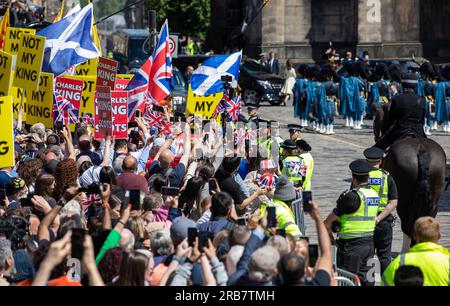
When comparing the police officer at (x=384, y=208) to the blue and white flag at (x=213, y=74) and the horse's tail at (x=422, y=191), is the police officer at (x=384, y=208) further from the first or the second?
the blue and white flag at (x=213, y=74)

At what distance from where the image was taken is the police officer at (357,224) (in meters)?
12.8

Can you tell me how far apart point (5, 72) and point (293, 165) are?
3.86 meters

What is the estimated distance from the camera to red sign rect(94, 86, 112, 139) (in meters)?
17.5

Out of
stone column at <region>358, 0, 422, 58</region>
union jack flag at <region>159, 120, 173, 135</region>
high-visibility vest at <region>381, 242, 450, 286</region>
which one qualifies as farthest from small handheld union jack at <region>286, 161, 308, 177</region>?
stone column at <region>358, 0, 422, 58</region>

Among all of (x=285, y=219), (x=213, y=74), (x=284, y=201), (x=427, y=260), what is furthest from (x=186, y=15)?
(x=427, y=260)

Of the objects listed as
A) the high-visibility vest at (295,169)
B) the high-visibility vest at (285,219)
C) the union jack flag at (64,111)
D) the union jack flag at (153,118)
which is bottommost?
the high-visibility vest at (295,169)

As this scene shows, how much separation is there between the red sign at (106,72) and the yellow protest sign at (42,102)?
1245 millimetres

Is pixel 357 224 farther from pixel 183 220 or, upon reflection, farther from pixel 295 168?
pixel 295 168

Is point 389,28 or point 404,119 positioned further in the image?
point 389,28

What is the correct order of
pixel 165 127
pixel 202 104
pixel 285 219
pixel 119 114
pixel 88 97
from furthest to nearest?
1. pixel 202 104
2. pixel 88 97
3. pixel 165 127
4. pixel 119 114
5. pixel 285 219

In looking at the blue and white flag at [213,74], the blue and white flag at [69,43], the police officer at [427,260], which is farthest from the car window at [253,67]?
the police officer at [427,260]

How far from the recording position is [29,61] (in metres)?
18.3
